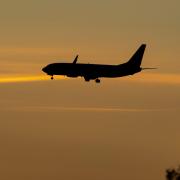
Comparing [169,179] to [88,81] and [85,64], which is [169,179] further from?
[85,64]

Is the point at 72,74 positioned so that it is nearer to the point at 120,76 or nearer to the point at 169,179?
the point at 120,76

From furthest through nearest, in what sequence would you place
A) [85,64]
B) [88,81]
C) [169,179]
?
[85,64] < [88,81] < [169,179]

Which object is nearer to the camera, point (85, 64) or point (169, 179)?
point (169, 179)

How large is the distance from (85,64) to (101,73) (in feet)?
19.8

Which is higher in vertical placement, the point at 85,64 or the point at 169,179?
the point at 85,64

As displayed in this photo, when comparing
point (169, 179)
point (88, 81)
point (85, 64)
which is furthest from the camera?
point (85, 64)

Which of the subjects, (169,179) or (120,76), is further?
(120,76)

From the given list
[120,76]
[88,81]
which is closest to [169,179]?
[88,81]

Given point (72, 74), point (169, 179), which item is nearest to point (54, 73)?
point (72, 74)

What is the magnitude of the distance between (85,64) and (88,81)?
46.7 ft

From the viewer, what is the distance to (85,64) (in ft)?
646

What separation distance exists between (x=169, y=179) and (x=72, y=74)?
191 feet

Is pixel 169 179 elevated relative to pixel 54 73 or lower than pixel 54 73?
lower

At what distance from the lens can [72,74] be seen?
186 metres
